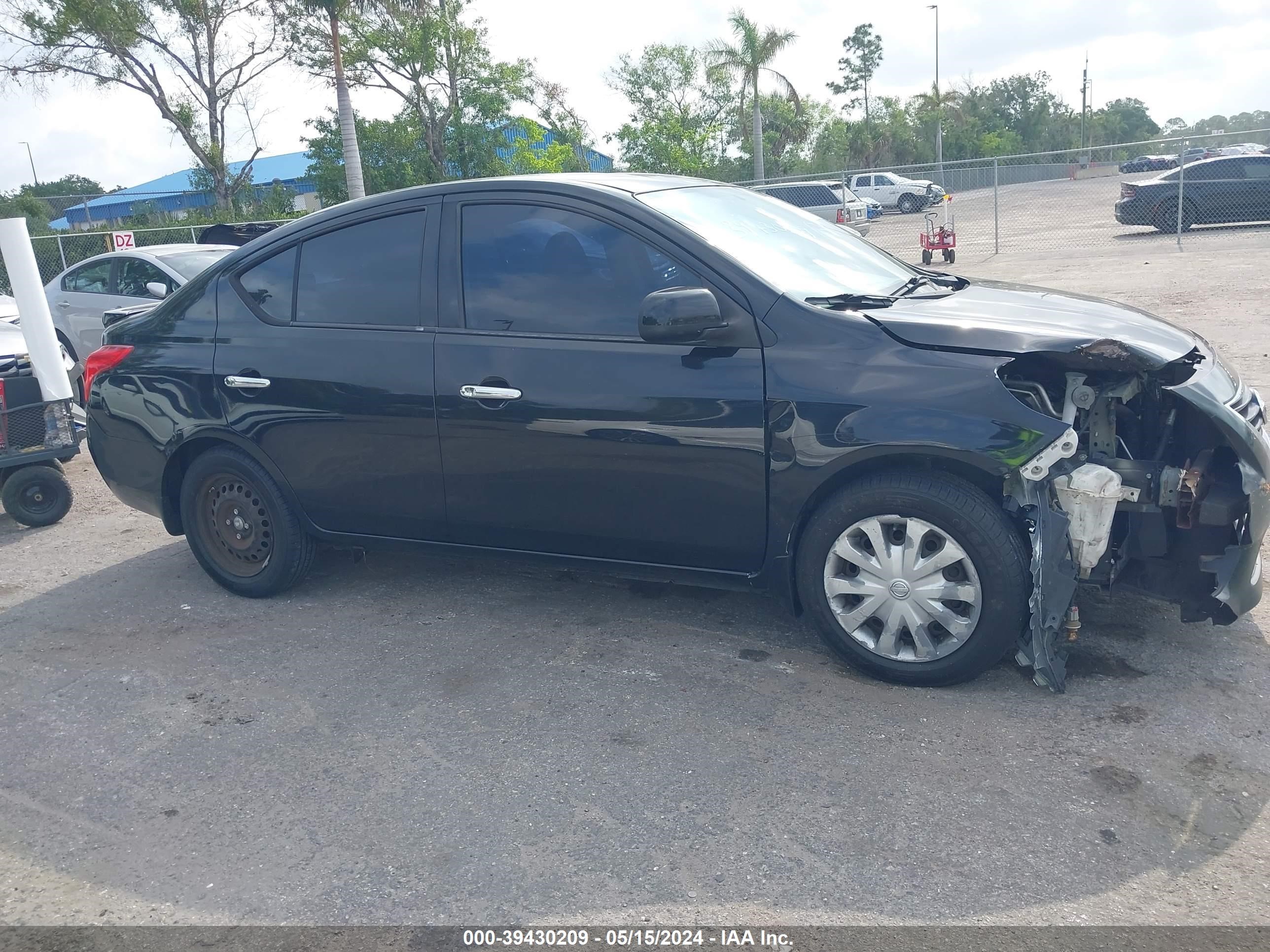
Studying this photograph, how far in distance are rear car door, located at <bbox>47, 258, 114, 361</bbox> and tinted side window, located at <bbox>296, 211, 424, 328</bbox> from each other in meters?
7.43

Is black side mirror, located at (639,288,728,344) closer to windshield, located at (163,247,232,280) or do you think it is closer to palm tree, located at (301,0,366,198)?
windshield, located at (163,247,232,280)

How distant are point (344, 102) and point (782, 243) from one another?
2150 cm

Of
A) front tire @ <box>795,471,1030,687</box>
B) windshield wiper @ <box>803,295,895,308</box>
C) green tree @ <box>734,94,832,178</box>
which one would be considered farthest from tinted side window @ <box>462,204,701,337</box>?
green tree @ <box>734,94,832,178</box>

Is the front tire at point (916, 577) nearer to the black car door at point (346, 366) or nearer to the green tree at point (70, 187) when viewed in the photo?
the black car door at point (346, 366)

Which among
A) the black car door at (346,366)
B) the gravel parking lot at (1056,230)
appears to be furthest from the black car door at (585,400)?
the gravel parking lot at (1056,230)

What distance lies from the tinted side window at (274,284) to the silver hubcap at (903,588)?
8.90ft

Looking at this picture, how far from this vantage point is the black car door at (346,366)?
4504mm

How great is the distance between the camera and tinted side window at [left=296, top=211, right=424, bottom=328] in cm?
454

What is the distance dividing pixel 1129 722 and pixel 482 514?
2.53 meters

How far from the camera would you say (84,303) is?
1141 cm

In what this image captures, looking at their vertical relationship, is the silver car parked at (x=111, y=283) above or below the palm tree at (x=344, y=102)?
below

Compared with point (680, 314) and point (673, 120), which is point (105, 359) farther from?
point (673, 120)

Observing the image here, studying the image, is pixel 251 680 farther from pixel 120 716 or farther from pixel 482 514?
pixel 482 514

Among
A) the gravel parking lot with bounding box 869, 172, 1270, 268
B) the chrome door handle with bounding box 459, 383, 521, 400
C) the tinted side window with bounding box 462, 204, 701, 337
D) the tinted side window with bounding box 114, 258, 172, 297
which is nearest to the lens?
the tinted side window with bounding box 462, 204, 701, 337
